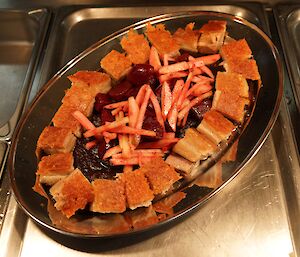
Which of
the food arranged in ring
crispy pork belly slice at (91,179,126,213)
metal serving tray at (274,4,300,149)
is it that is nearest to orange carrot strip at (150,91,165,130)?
the food arranged in ring

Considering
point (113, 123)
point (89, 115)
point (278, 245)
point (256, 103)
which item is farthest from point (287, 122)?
point (89, 115)

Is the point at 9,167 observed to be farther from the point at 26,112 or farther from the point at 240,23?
the point at 240,23

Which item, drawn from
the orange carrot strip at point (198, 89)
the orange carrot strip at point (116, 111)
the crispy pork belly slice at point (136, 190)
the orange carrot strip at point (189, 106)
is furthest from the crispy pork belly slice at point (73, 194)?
the orange carrot strip at point (198, 89)

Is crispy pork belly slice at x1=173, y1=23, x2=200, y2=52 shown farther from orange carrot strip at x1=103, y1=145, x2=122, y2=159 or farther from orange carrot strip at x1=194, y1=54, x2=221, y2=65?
orange carrot strip at x1=103, y1=145, x2=122, y2=159

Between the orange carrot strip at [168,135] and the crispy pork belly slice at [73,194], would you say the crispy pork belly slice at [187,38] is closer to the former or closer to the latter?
the orange carrot strip at [168,135]

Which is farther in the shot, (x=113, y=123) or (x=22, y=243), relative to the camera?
(x=113, y=123)

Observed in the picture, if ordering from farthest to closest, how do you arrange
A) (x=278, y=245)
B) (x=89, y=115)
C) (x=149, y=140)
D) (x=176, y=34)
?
(x=176, y=34)
(x=89, y=115)
(x=149, y=140)
(x=278, y=245)

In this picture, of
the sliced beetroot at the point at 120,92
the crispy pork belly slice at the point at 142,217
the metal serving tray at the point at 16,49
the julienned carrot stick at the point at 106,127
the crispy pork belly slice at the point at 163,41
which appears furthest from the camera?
the metal serving tray at the point at 16,49

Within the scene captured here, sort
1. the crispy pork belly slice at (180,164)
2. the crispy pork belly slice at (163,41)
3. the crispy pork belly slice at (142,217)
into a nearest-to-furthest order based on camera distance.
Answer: the crispy pork belly slice at (142,217)
the crispy pork belly slice at (180,164)
the crispy pork belly slice at (163,41)
